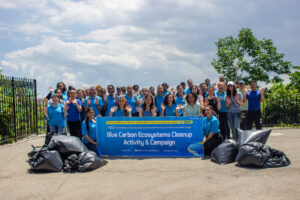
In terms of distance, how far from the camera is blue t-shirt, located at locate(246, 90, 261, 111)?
8.53 metres

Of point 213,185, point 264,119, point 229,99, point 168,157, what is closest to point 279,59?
point 264,119

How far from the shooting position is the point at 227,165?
6.48 meters

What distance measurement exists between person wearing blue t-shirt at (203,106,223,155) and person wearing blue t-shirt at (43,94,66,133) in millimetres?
4123

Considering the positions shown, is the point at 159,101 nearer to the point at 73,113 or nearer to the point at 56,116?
the point at 73,113

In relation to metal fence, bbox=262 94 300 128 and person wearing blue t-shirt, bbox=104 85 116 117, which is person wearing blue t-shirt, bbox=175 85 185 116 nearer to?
person wearing blue t-shirt, bbox=104 85 116 117

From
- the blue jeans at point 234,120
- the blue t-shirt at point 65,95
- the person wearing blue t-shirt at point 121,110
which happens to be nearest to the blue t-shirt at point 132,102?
the person wearing blue t-shirt at point 121,110

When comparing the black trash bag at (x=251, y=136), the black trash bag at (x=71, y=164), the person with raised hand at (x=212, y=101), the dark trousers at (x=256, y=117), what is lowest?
the black trash bag at (x=71, y=164)

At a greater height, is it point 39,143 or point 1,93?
point 1,93

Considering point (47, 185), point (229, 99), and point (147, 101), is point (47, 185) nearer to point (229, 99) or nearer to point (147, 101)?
point (147, 101)

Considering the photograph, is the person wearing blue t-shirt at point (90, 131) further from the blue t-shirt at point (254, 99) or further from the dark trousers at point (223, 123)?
the blue t-shirt at point (254, 99)

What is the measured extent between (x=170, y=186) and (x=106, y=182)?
1.26 meters

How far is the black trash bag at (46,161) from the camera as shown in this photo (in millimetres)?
6188

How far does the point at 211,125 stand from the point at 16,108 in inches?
340

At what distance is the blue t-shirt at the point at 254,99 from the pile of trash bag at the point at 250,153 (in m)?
1.83
